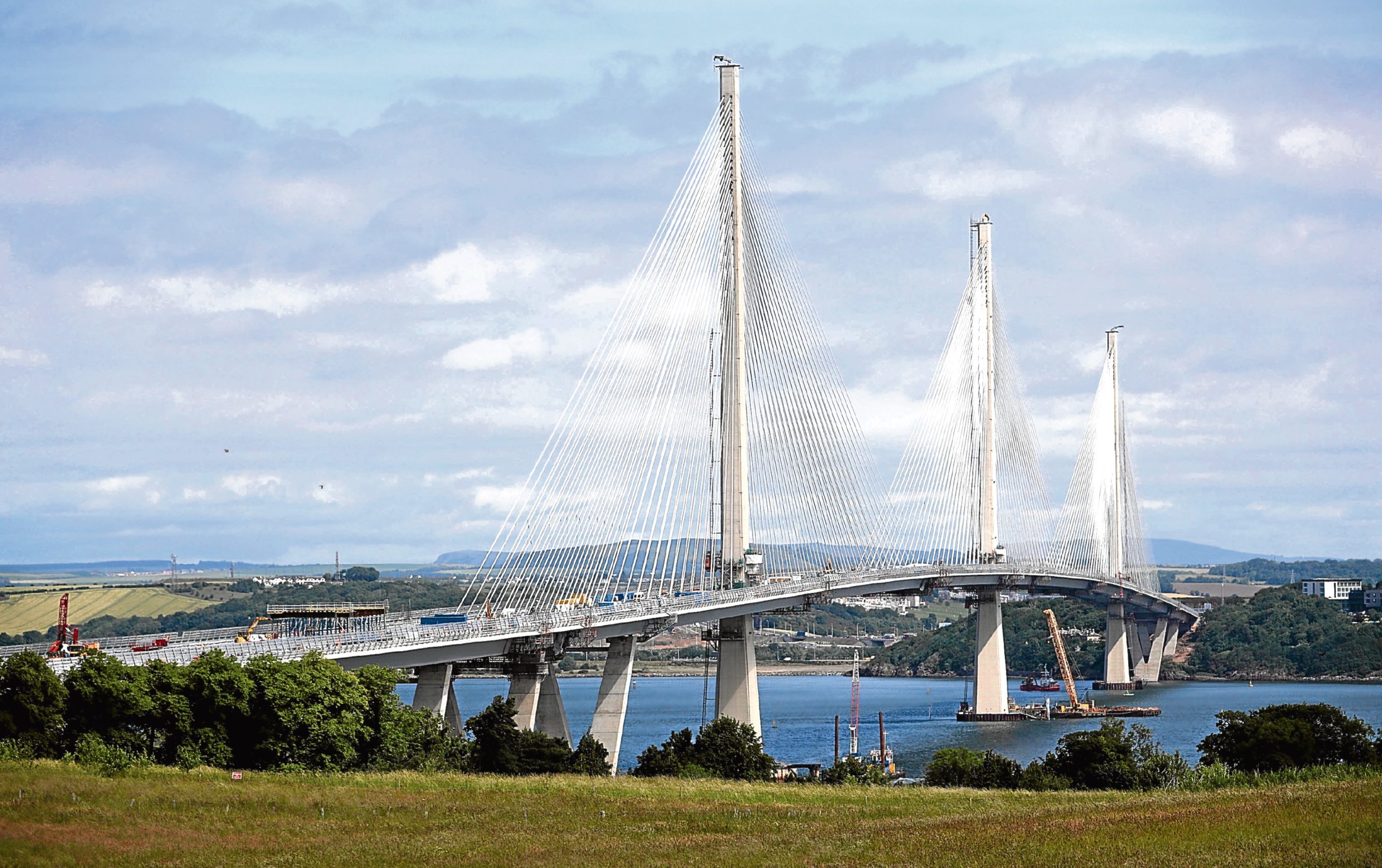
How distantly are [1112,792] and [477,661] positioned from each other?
22.8m

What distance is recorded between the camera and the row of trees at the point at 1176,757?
52.6 meters

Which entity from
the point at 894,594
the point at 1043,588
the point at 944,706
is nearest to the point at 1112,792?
the point at 894,594

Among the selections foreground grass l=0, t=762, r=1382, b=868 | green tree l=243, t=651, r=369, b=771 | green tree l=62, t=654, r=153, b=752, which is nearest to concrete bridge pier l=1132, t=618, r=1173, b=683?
foreground grass l=0, t=762, r=1382, b=868

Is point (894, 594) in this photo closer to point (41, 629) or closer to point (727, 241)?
point (727, 241)

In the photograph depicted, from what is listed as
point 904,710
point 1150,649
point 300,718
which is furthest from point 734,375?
point 1150,649

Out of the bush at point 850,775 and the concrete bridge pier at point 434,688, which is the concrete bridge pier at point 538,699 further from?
the bush at point 850,775

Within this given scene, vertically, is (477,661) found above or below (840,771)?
above

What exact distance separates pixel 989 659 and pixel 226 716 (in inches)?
2928

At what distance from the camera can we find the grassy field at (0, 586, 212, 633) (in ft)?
525

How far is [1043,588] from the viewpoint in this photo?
118 meters

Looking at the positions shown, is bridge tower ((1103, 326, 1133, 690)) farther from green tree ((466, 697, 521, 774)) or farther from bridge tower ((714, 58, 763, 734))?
green tree ((466, 697, 521, 774))

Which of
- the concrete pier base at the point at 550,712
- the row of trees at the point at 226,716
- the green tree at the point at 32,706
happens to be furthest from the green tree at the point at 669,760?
the green tree at the point at 32,706

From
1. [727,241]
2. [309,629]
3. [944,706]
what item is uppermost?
[727,241]

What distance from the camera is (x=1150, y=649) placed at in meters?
160
